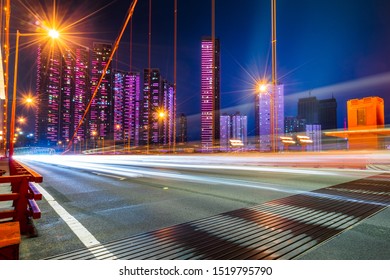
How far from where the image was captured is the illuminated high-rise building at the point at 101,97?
9894cm

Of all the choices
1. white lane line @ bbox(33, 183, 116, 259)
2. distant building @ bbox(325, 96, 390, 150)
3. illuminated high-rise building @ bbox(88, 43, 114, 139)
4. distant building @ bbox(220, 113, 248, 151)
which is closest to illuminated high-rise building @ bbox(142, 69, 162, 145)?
illuminated high-rise building @ bbox(88, 43, 114, 139)

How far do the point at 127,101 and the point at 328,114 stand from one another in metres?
78.4

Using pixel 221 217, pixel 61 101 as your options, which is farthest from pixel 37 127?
pixel 221 217

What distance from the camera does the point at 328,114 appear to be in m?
66.6

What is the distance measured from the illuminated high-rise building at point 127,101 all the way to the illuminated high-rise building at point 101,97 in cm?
295

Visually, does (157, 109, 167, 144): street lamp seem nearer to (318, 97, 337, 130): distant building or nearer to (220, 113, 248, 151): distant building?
(220, 113, 248, 151): distant building

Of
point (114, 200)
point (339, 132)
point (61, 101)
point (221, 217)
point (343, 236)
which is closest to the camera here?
point (343, 236)

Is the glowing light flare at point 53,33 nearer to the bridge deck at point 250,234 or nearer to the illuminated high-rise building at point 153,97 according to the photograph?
the bridge deck at point 250,234

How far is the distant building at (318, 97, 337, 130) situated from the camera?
6398 cm

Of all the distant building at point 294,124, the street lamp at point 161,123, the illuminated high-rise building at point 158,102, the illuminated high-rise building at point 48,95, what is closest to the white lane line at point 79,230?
the street lamp at point 161,123

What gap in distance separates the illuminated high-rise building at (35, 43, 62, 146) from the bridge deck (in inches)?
3195
